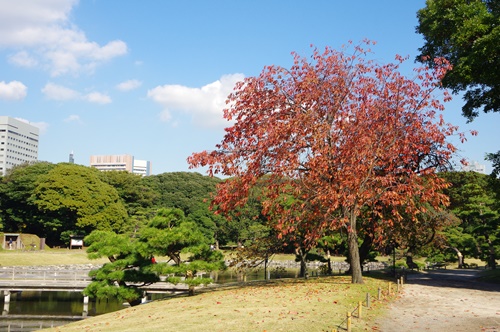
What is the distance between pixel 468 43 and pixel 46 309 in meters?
28.9

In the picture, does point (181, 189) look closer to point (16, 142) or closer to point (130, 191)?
point (130, 191)

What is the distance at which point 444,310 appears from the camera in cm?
1402

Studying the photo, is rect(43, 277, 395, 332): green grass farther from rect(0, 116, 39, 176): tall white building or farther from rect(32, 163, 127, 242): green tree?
rect(0, 116, 39, 176): tall white building

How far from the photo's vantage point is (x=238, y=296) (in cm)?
1617

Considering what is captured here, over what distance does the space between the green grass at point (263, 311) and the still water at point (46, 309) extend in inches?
345

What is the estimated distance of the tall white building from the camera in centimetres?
16788

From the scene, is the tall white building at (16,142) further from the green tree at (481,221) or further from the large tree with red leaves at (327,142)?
the large tree with red leaves at (327,142)

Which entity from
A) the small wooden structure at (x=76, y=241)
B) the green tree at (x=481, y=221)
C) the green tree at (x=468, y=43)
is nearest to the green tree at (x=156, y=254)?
the green tree at (x=468, y=43)

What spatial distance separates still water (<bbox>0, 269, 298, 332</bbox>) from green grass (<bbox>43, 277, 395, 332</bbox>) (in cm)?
877

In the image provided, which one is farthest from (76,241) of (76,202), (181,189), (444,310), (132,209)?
(444,310)

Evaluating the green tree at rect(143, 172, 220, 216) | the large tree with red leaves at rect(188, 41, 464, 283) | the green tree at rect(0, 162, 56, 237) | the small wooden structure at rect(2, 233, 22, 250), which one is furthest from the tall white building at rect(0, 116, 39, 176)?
the large tree with red leaves at rect(188, 41, 464, 283)

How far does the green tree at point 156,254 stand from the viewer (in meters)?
18.2

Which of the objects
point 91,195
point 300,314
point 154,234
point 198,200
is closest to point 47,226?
point 91,195

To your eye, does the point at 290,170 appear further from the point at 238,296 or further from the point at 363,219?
the point at 363,219
